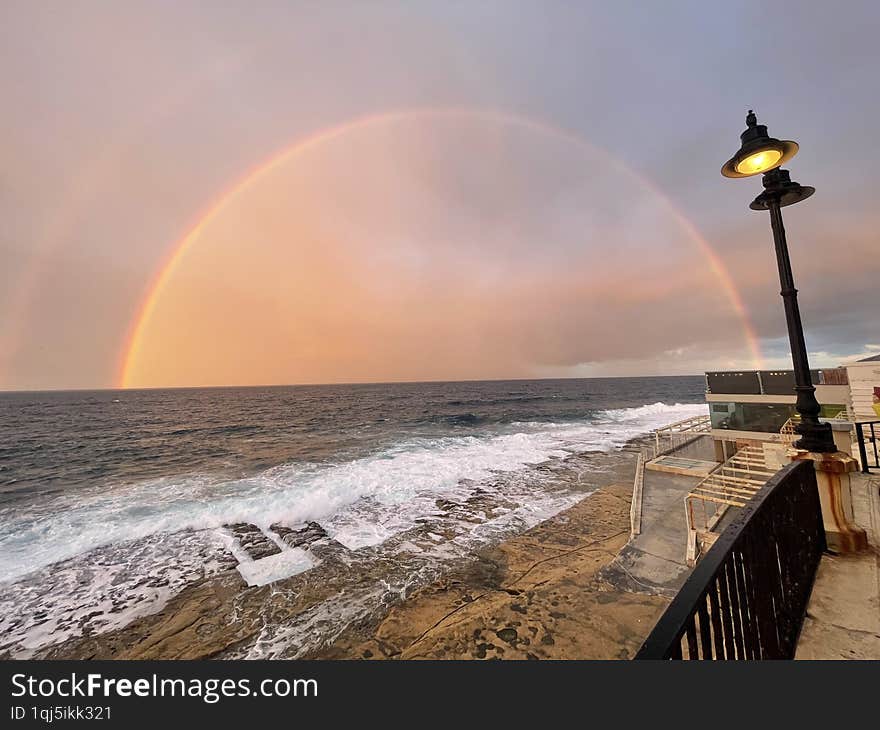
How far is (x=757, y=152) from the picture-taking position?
198 inches

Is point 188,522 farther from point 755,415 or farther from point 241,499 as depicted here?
point 755,415

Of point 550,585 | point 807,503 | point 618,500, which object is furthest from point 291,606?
point 618,500

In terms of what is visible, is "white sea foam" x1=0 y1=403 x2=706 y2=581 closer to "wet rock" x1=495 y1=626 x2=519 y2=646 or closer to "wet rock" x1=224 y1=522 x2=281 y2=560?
"wet rock" x1=224 y1=522 x2=281 y2=560

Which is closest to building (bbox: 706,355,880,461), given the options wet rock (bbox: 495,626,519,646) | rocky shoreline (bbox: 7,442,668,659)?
rocky shoreline (bbox: 7,442,668,659)

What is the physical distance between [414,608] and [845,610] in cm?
755

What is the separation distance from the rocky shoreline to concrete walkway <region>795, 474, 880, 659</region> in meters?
3.84

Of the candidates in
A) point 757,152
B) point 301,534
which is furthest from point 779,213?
point 301,534

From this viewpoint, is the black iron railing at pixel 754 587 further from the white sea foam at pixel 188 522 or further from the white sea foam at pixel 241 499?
the white sea foam at pixel 241 499

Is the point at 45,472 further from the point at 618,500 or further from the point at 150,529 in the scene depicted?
the point at 618,500

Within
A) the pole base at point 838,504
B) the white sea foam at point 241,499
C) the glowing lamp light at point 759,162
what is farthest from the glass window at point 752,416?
the glowing lamp light at point 759,162

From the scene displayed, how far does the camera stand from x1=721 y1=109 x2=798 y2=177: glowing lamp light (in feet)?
16.4

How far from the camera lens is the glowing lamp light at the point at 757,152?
4.99 m
